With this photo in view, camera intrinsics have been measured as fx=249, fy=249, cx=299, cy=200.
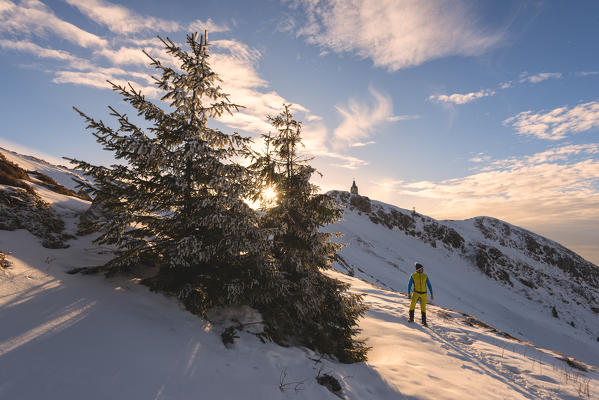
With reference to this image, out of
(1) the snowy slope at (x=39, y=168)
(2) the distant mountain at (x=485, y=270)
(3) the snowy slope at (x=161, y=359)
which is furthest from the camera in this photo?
(2) the distant mountain at (x=485, y=270)

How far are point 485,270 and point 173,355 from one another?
60.7 meters

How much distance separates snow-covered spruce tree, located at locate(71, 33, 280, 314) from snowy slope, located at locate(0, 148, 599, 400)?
0.78 meters

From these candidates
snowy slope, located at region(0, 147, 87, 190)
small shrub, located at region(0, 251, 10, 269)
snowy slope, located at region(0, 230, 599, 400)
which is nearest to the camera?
snowy slope, located at region(0, 230, 599, 400)

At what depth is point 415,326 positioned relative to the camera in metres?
9.69

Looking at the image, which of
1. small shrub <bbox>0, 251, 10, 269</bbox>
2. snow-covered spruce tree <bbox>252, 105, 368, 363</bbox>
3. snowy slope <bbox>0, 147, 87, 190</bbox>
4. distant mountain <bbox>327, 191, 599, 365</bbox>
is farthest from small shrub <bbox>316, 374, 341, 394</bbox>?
distant mountain <bbox>327, 191, 599, 365</bbox>

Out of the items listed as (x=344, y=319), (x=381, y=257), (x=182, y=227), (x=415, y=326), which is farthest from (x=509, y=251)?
(x=182, y=227)

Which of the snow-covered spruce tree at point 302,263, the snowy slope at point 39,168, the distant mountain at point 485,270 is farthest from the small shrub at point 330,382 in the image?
the distant mountain at point 485,270

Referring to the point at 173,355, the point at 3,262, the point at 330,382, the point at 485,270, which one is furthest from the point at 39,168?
the point at 485,270

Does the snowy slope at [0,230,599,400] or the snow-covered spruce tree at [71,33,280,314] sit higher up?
the snow-covered spruce tree at [71,33,280,314]

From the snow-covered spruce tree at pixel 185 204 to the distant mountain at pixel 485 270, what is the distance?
56.4 ft

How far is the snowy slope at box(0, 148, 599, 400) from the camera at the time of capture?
10.8 ft

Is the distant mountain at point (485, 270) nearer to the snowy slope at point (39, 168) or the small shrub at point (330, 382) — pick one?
the small shrub at point (330, 382)

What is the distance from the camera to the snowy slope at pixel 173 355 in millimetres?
3295

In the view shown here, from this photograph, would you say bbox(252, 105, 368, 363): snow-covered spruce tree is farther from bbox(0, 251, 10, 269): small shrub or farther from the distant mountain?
the distant mountain
